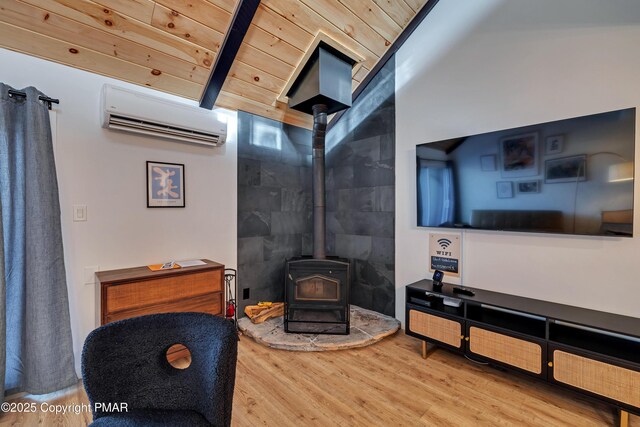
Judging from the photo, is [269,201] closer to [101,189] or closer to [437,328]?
[101,189]

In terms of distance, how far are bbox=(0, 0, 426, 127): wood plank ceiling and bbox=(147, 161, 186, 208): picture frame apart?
27.5 inches

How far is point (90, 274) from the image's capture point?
2186 millimetres

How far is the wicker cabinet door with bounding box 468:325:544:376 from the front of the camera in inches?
72.9

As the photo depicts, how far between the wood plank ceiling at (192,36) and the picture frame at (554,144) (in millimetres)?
1839

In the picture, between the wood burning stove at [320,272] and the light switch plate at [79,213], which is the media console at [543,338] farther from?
the light switch plate at [79,213]

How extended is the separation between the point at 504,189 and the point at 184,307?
2.75 m

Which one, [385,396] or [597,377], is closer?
[597,377]

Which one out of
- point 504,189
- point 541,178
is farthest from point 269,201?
point 541,178

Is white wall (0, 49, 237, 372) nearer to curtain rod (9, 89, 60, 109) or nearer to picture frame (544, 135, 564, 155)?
curtain rod (9, 89, 60, 109)

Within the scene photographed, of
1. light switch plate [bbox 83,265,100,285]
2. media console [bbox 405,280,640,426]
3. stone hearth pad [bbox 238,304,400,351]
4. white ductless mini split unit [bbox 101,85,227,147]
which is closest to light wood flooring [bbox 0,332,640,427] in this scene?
stone hearth pad [bbox 238,304,400,351]

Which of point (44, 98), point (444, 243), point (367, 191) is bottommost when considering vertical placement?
point (444, 243)

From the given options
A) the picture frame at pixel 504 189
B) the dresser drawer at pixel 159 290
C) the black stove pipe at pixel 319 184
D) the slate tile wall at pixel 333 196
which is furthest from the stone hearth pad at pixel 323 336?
the picture frame at pixel 504 189

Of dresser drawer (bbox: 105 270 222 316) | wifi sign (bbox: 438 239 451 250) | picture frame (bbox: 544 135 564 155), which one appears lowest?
dresser drawer (bbox: 105 270 222 316)

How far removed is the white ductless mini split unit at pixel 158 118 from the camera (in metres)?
2.14
